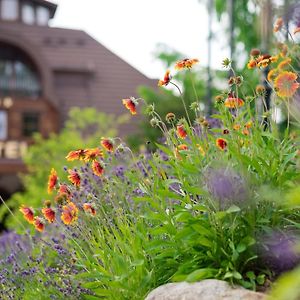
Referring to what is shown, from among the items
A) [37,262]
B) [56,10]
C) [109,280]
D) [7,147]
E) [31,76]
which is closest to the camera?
[109,280]

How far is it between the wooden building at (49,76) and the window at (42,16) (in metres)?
0.79

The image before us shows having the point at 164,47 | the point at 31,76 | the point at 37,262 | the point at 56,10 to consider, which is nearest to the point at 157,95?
the point at 164,47

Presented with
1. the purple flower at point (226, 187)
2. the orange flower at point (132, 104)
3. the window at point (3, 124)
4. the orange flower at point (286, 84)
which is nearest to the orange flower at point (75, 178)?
the orange flower at point (132, 104)

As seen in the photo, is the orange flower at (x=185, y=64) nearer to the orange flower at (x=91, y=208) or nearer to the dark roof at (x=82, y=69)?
the orange flower at (x=91, y=208)

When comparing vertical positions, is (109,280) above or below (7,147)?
above

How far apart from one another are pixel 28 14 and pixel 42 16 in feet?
2.34

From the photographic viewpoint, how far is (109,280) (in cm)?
409

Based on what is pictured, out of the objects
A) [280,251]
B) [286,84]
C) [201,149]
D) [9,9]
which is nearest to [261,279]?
[280,251]

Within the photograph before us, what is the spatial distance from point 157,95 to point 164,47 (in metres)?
2.88

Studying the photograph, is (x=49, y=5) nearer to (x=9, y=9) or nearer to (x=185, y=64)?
(x=9, y=9)

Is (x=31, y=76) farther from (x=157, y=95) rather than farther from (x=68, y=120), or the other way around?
(x=157, y=95)

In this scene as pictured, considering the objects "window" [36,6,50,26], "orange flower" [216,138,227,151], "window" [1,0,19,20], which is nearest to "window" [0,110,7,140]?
"window" [1,0,19,20]

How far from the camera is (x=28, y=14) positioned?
2811 centimetres

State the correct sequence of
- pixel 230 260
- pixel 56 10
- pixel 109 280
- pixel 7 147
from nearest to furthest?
1. pixel 230 260
2. pixel 109 280
3. pixel 7 147
4. pixel 56 10
